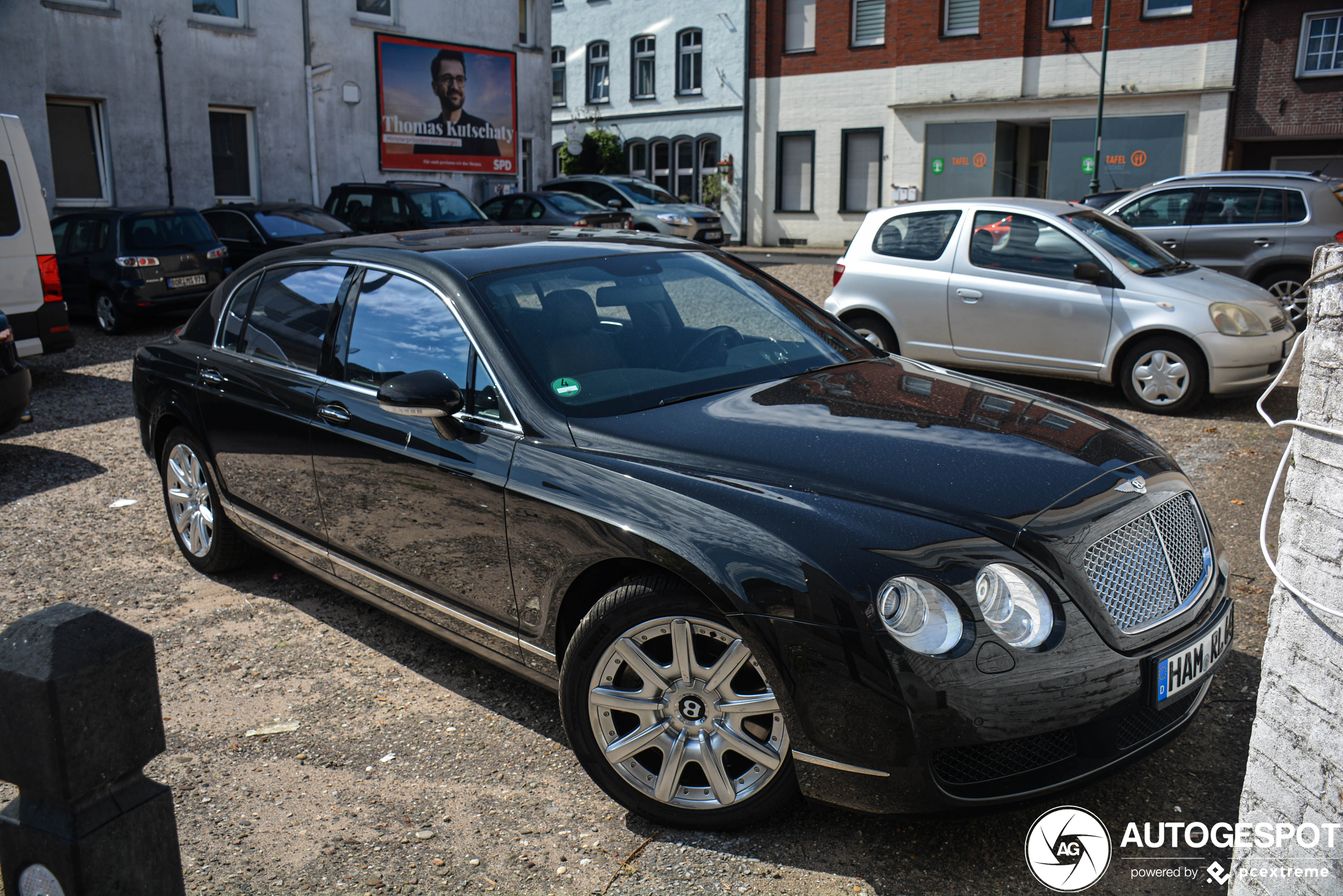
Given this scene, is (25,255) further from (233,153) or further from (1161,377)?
(233,153)

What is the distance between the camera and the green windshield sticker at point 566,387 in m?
3.56

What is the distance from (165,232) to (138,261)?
0.75m

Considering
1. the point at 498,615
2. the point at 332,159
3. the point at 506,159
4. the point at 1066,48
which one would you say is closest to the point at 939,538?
the point at 498,615

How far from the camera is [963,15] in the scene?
28484 millimetres

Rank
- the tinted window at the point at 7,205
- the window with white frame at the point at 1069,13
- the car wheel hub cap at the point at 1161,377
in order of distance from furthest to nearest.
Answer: the window with white frame at the point at 1069,13
the tinted window at the point at 7,205
the car wheel hub cap at the point at 1161,377

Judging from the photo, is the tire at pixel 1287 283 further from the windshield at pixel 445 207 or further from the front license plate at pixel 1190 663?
the windshield at pixel 445 207

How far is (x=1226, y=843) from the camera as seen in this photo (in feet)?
9.89

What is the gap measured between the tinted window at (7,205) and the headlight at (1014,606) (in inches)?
406

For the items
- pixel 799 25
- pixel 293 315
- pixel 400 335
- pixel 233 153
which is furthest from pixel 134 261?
pixel 799 25

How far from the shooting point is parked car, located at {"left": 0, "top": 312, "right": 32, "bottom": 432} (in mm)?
7297

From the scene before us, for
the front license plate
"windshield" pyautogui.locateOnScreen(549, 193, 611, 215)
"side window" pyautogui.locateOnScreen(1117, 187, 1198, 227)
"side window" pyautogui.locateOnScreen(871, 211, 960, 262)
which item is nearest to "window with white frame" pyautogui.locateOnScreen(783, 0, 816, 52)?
"windshield" pyautogui.locateOnScreen(549, 193, 611, 215)

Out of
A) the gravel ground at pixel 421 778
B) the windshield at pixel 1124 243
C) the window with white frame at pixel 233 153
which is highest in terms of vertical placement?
the window with white frame at pixel 233 153

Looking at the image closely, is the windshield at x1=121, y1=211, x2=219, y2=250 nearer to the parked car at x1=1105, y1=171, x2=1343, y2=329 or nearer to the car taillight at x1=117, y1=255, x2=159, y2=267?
the car taillight at x1=117, y1=255, x2=159, y2=267

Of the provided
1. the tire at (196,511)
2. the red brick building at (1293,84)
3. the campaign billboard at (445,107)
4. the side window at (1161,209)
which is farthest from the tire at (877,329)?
the red brick building at (1293,84)
